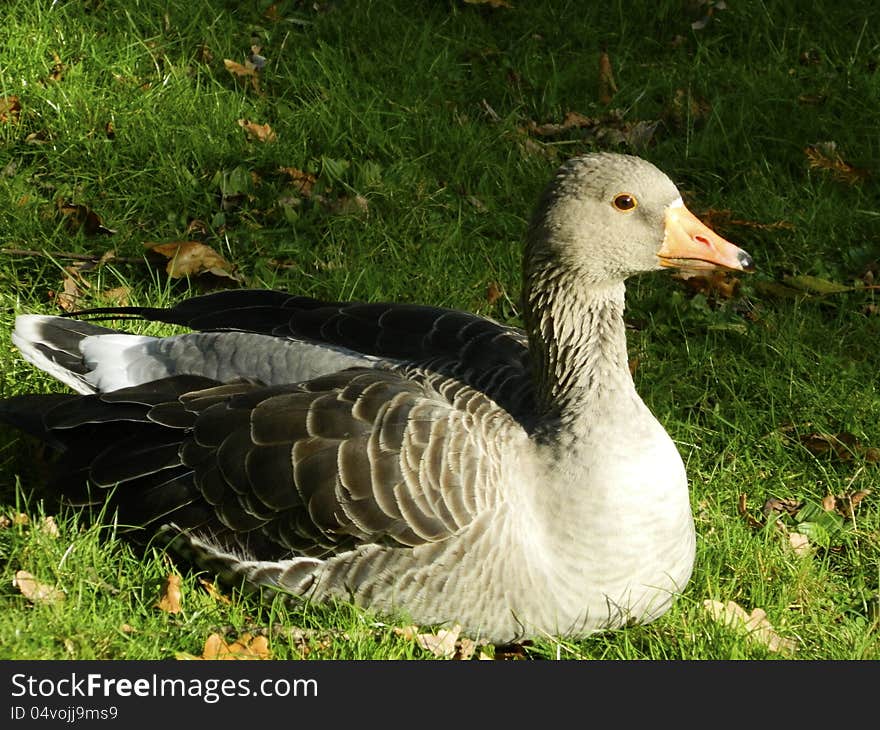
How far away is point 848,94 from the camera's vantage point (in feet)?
24.8

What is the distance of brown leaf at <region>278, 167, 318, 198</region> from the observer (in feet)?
22.2

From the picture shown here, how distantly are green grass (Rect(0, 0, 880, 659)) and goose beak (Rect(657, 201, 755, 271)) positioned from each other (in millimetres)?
1186

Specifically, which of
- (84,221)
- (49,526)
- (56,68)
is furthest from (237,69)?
(49,526)

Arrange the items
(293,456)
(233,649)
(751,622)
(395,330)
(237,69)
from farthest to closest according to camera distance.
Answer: (237,69), (395,330), (751,622), (293,456), (233,649)

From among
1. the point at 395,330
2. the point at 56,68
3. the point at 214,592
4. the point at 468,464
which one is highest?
the point at 56,68

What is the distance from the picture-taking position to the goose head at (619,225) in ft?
13.9

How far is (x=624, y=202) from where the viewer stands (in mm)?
4262

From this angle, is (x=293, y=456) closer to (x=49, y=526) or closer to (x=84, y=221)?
(x=49, y=526)

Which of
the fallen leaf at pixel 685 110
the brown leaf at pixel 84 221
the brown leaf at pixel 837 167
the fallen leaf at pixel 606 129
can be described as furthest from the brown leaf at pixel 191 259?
the brown leaf at pixel 837 167

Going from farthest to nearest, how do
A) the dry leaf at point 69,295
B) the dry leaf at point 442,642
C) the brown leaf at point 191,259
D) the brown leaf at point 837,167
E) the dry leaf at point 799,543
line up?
the brown leaf at point 837,167 → the brown leaf at point 191,259 → the dry leaf at point 69,295 → the dry leaf at point 799,543 → the dry leaf at point 442,642

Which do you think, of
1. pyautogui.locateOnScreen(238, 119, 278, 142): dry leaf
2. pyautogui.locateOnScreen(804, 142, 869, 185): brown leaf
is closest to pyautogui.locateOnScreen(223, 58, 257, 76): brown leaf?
pyautogui.locateOnScreen(238, 119, 278, 142): dry leaf

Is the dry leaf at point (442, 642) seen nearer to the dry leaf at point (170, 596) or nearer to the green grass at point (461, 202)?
the green grass at point (461, 202)

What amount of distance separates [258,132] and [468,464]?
11.4 feet

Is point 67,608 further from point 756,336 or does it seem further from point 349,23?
point 349,23
